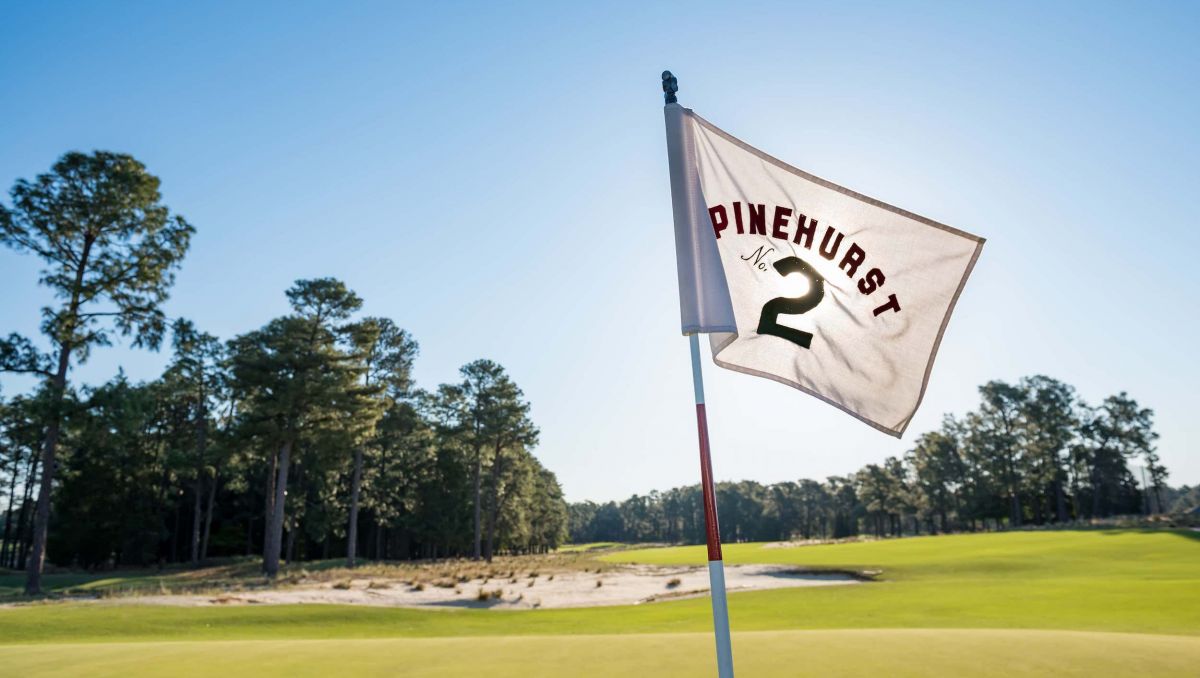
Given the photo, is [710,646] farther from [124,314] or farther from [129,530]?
[129,530]

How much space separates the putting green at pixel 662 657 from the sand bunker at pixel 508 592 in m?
14.2

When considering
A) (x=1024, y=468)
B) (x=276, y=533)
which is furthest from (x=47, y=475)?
(x=1024, y=468)

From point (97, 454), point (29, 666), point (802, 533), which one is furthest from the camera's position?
point (802, 533)

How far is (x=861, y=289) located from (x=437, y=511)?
230 ft

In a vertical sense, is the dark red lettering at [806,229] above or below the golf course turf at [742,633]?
above

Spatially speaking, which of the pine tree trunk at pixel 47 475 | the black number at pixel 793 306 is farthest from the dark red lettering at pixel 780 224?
the pine tree trunk at pixel 47 475

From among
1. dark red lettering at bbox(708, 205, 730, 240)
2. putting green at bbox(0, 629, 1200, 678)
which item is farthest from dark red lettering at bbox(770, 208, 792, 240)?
putting green at bbox(0, 629, 1200, 678)

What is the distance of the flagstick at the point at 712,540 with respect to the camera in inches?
144

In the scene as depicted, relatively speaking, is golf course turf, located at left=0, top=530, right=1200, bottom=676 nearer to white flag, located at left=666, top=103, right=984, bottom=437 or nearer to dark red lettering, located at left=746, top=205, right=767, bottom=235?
white flag, located at left=666, top=103, right=984, bottom=437

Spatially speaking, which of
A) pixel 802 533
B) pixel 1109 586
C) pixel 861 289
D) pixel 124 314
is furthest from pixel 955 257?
pixel 802 533

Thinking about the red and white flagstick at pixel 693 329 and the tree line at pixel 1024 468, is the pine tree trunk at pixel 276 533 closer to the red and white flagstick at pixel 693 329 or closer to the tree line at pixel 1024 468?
the red and white flagstick at pixel 693 329

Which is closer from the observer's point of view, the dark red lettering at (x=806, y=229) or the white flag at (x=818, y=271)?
the white flag at (x=818, y=271)

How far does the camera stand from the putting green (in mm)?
6531

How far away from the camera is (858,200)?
16.7 ft
